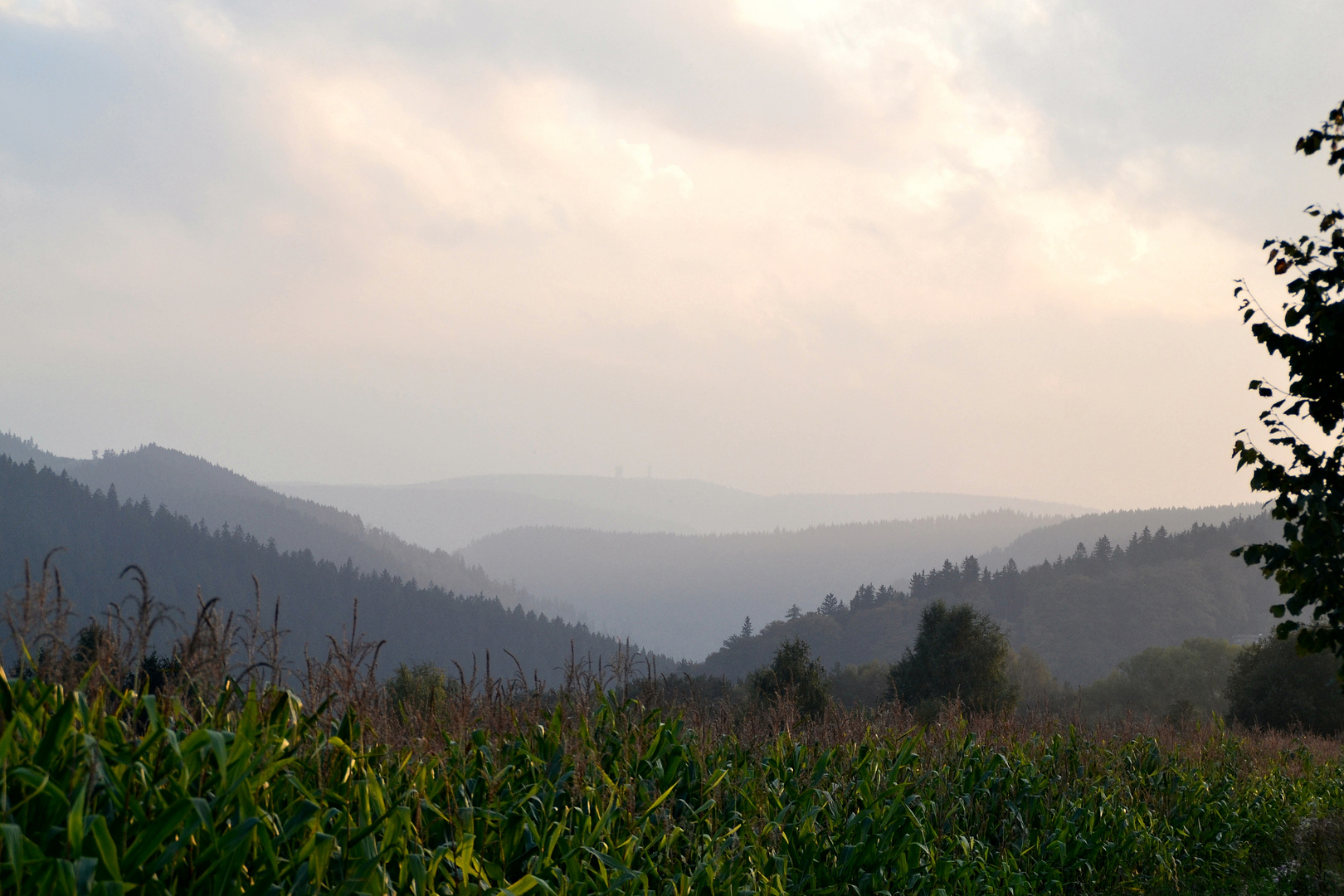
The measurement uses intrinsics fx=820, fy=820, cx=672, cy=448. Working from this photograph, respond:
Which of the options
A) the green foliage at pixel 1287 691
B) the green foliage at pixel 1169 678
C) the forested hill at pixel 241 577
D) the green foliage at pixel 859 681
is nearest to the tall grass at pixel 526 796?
the green foliage at pixel 1287 691

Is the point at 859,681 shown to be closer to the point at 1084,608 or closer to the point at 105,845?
the point at 105,845

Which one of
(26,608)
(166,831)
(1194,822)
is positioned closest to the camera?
(166,831)

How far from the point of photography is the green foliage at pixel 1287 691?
113 ft

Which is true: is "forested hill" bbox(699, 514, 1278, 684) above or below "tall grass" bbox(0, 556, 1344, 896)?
below

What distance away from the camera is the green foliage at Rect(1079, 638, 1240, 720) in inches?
2569

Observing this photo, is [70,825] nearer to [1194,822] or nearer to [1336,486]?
[1336,486]

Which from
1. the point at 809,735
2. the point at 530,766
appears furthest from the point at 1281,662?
the point at 530,766

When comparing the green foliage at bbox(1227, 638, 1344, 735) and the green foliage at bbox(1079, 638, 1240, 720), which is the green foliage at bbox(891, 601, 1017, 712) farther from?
the green foliage at bbox(1079, 638, 1240, 720)

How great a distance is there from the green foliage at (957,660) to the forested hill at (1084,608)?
9459 centimetres

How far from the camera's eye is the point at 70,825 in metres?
2.73

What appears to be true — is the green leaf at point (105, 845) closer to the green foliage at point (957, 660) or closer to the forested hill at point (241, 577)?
the green foliage at point (957, 660)

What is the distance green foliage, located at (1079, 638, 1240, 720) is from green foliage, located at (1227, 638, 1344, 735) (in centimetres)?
2699

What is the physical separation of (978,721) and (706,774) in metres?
5.87

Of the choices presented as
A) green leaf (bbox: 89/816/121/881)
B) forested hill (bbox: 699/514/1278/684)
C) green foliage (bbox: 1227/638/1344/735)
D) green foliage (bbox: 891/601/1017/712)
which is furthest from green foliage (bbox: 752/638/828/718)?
forested hill (bbox: 699/514/1278/684)
